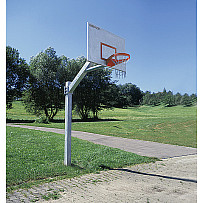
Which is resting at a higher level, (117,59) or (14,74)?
(14,74)

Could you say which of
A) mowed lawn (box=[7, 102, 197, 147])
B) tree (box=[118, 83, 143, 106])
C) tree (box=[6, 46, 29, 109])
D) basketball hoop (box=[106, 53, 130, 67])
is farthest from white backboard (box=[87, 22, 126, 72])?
tree (box=[118, 83, 143, 106])

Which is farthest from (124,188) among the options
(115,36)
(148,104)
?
(148,104)

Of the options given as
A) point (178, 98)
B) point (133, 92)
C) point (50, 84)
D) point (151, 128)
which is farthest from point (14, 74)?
point (133, 92)

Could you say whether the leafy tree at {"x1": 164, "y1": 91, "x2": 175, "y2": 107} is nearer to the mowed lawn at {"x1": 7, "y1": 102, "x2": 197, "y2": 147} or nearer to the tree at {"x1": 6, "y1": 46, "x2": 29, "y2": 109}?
the mowed lawn at {"x1": 7, "y1": 102, "x2": 197, "y2": 147}

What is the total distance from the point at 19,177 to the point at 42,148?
9.82ft

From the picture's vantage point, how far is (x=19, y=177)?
4.38 meters

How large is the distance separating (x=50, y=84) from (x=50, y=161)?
2100 centimetres

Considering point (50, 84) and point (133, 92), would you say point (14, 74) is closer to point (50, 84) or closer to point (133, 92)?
point (50, 84)

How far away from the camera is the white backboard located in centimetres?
609

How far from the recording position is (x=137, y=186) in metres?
4.21

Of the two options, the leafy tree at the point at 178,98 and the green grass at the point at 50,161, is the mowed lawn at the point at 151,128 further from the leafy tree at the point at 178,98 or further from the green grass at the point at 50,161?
the leafy tree at the point at 178,98

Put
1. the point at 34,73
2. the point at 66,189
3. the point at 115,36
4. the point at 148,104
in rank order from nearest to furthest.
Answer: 1. the point at 66,189
2. the point at 115,36
3. the point at 34,73
4. the point at 148,104
